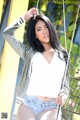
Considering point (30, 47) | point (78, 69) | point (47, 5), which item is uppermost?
point (47, 5)

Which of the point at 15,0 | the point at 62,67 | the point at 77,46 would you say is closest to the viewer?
the point at 62,67

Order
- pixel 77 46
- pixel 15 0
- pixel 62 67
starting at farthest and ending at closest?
pixel 77 46 → pixel 15 0 → pixel 62 67

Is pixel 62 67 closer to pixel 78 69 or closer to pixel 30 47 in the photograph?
pixel 30 47

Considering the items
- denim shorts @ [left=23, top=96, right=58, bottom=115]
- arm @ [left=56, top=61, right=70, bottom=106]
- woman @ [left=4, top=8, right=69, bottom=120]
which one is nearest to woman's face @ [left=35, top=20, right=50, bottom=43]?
woman @ [left=4, top=8, right=69, bottom=120]

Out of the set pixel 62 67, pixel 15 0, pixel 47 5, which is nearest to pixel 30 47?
pixel 62 67

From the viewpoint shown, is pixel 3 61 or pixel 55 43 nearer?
pixel 55 43

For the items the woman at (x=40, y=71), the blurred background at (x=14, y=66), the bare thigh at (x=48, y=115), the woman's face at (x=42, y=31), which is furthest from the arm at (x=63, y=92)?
the blurred background at (x=14, y=66)

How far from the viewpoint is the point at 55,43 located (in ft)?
8.66

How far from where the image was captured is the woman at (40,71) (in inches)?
99.2

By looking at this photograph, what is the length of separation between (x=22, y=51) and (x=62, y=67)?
29 cm

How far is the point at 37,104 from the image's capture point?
98.6 inches

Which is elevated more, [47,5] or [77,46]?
[47,5]

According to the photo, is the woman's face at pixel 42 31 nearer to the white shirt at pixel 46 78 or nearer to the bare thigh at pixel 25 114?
the white shirt at pixel 46 78

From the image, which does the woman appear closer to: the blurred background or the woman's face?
the woman's face
